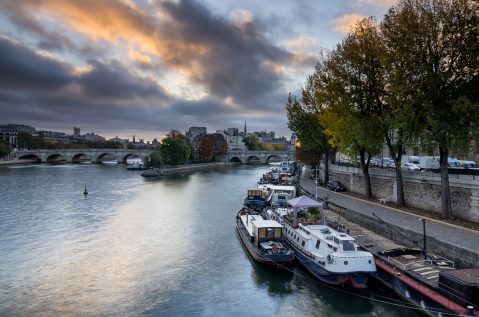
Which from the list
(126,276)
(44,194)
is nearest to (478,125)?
(126,276)

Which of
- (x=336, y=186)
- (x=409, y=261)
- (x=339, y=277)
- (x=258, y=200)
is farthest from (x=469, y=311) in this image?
(x=336, y=186)

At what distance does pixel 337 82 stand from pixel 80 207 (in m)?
35.0

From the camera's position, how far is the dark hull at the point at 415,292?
17.6 m

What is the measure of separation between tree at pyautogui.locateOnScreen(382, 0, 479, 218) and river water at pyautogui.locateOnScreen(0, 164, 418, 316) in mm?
13265

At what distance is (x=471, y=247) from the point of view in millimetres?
22438

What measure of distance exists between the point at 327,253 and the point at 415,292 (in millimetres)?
5235

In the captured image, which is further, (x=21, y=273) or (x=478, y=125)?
(x=478, y=125)

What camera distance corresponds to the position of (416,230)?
2716cm

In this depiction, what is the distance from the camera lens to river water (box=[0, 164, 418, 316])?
68.7 ft

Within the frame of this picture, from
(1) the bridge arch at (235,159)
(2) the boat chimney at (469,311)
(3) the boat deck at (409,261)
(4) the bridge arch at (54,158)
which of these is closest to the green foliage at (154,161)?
(1) the bridge arch at (235,159)

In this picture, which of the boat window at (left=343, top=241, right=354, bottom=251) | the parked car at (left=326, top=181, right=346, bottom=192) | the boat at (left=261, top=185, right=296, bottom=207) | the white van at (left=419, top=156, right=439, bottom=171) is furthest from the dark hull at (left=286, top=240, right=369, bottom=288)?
the white van at (left=419, top=156, right=439, bottom=171)

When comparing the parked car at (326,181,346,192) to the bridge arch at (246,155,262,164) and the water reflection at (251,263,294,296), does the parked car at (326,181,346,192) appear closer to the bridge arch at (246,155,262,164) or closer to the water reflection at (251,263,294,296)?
the water reflection at (251,263,294,296)

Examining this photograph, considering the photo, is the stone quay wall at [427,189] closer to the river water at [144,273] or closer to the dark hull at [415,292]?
the dark hull at [415,292]

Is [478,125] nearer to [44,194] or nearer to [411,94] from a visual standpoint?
[411,94]
